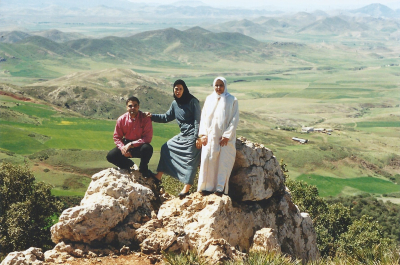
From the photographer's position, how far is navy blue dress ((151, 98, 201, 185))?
421 inches

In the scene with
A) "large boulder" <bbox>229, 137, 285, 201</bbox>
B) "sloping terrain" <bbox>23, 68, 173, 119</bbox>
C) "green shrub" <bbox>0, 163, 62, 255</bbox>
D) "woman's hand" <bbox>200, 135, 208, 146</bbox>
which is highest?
"woman's hand" <bbox>200, 135, 208, 146</bbox>

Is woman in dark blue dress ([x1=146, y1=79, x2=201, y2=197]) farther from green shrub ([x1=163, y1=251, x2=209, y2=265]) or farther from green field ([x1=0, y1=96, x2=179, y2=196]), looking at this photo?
green field ([x1=0, y1=96, x2=179, y2=196])

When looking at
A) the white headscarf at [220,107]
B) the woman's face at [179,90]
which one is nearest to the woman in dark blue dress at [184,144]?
the woman's face at [179,90]

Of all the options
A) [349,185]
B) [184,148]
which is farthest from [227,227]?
[349,185]

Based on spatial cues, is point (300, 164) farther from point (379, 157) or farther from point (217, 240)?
point (217, 240)

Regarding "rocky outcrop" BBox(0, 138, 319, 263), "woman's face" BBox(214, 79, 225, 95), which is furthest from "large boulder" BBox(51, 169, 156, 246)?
"woman's face" BBox(214, 79, 225, 95)

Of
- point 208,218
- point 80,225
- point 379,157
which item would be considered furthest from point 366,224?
point 379,157

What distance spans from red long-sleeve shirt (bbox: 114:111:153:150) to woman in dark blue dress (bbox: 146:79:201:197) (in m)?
0.24

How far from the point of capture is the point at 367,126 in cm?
13400

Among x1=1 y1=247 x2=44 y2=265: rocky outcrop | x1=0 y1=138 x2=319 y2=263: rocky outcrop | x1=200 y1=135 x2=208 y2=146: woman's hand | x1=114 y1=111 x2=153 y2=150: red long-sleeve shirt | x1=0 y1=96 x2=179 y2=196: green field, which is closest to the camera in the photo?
x1=1 y1=247 x2=44 y2=265: rocky outcrop

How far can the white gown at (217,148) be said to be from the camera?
1017cm

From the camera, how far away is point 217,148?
10.2 meters

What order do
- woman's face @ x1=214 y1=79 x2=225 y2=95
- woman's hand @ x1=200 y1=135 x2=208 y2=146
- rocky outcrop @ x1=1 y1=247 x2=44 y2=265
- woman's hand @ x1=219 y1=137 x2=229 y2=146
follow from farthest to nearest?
woman's face @ x1=214 y1=79 x2=225 y2=95
woman's hand @ x1=200 y1=135 x2=208 y2=146
woman's hand @ x1=219 y1=137 x2=229 y2=146
rocky outcrop @ x1=1 y1=247 x2=44 y2=265

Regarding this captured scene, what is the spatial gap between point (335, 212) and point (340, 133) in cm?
9133
